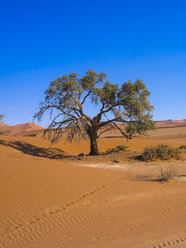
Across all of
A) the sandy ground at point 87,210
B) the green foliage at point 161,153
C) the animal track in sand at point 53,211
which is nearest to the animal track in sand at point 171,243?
the sandy ground at point 87,210

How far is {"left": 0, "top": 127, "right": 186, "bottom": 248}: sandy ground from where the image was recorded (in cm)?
409

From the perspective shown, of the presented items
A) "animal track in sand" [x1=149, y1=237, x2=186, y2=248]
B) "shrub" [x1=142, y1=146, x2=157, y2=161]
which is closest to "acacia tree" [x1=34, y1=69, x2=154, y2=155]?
"shrub" [x1=142, y1=146, x2=157, y2=161]

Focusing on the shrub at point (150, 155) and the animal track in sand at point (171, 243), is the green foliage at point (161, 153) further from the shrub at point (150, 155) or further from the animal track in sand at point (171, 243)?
the animal track in sand at point (171, 243)

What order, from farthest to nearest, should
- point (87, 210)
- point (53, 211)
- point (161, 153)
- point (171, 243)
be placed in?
point (161, 153) → point (87, 210) → point (53, 211) → point (171, 243)

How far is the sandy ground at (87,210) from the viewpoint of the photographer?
4086 mm

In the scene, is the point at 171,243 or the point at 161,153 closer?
the point at 171,243

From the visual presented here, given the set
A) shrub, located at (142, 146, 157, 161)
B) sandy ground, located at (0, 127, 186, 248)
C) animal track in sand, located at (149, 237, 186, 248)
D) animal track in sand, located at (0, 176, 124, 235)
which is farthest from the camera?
shrub, located at (142, 146, 157, 161)

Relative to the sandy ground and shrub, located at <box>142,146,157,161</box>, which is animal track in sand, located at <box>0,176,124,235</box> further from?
shrub, located at <box>142,146,157,161</box>

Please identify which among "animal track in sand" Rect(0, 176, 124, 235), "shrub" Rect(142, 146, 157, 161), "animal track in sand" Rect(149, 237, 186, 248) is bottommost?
"animal track in sand" Rect(149, 237, 186, 248)

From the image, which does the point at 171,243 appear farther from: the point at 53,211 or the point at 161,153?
the point at 161,153

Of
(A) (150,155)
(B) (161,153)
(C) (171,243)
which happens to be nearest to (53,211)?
(C) (171,243)

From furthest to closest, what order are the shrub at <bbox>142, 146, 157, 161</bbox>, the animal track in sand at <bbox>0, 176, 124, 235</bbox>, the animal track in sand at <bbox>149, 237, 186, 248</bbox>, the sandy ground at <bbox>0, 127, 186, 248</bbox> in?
the shrub at <bbox>142, 146, 157, 161</bbox>
the animal track in sand at <bbox>0, 176, 124, 235</bbox>
the sandy ground at <bbox>0, 127, 186, 248</bbox>
the animal track in sand at <bbox>149, 237, 186, 248</bbox>

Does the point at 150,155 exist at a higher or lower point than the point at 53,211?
higher

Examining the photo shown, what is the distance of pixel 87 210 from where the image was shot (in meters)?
5.57
